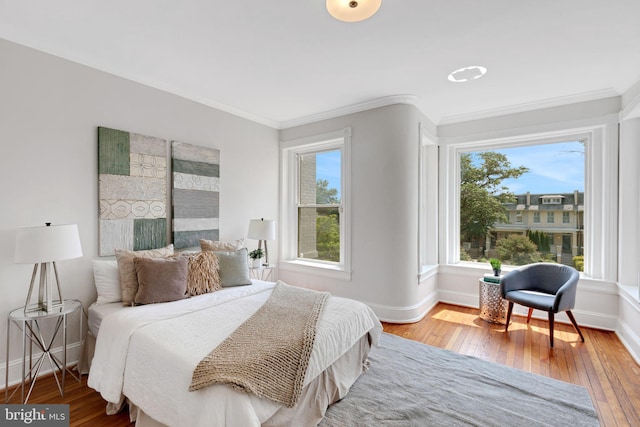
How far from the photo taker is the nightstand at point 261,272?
3.81 meters

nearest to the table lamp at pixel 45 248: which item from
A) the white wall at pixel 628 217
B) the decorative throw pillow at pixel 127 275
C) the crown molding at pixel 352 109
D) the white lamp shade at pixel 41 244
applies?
the white lamp shade at pixel 41 244

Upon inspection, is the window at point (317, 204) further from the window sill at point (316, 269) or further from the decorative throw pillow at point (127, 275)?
the decorative throw pillow at point (127, 275)

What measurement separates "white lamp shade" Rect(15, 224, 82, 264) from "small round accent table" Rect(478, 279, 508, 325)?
13.1ft

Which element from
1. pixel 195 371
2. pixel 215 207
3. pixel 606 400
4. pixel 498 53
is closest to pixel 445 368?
pixel 606 400

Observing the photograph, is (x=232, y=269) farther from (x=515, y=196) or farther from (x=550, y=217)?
(x=550, y=217)

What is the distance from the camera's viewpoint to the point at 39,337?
2.29 metres

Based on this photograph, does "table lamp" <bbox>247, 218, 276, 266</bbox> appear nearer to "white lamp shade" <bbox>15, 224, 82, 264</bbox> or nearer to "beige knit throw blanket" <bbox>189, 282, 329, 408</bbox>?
"beige knit throw blanket" <bbox>189, 282, 329, 408</bbox>

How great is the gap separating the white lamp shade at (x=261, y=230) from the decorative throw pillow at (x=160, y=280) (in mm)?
1207

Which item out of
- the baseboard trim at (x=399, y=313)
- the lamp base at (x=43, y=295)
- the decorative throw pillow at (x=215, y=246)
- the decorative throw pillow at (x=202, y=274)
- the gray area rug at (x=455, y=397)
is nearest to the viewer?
the gray area rug at (x=455, y=397)

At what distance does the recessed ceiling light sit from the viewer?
8.76ft

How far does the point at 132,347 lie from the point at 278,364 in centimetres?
93

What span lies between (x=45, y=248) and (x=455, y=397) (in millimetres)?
2926

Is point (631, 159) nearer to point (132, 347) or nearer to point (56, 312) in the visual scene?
point (132, 347)

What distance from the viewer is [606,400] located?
2.09 meters
